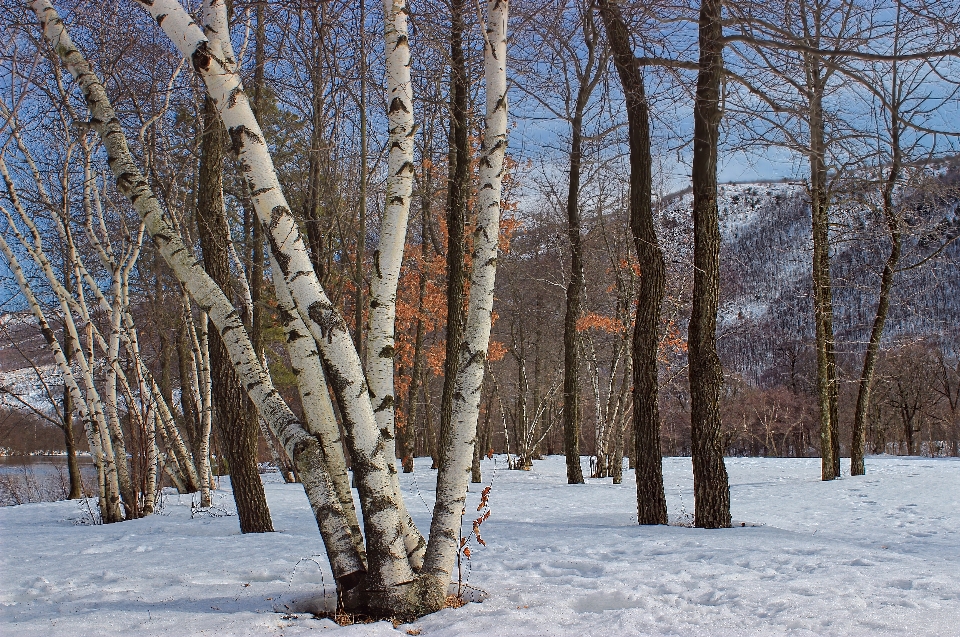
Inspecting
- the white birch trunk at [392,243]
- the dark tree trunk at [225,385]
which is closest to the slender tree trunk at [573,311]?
the dark tree trunk at [225,385]

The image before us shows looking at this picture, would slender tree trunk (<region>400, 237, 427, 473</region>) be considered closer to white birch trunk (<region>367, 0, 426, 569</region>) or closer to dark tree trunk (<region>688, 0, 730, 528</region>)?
dark tree trunk (<region>688, 0, 730, 528</region>)

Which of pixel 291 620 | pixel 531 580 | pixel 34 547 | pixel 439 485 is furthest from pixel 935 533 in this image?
pixel 34 547

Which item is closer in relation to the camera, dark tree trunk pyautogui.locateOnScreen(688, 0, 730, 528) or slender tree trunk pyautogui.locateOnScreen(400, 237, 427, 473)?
dark tree trunk pyautogui.locateOnScreen(688, 0, 730, 528)

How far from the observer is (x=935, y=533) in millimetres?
6473

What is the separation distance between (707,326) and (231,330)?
462 centimetres

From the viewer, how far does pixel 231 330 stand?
11.2 feet

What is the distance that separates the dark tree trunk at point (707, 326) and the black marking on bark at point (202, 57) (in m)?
4.65

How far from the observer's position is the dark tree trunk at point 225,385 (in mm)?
6234

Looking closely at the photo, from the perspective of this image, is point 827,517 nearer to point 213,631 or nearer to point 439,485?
point 439,485

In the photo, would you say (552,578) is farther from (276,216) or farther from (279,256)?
(276,216)

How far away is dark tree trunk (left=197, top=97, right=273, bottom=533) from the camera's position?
6234 millimetres

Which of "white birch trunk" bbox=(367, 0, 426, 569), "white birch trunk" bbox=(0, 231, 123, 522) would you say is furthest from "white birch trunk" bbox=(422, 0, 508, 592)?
"white birch trunk" bbox=(0, 231, 123, 522)

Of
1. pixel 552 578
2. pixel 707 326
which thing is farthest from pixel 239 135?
pixel 707 326

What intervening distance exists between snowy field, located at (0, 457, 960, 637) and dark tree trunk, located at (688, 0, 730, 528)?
37 centimetres
